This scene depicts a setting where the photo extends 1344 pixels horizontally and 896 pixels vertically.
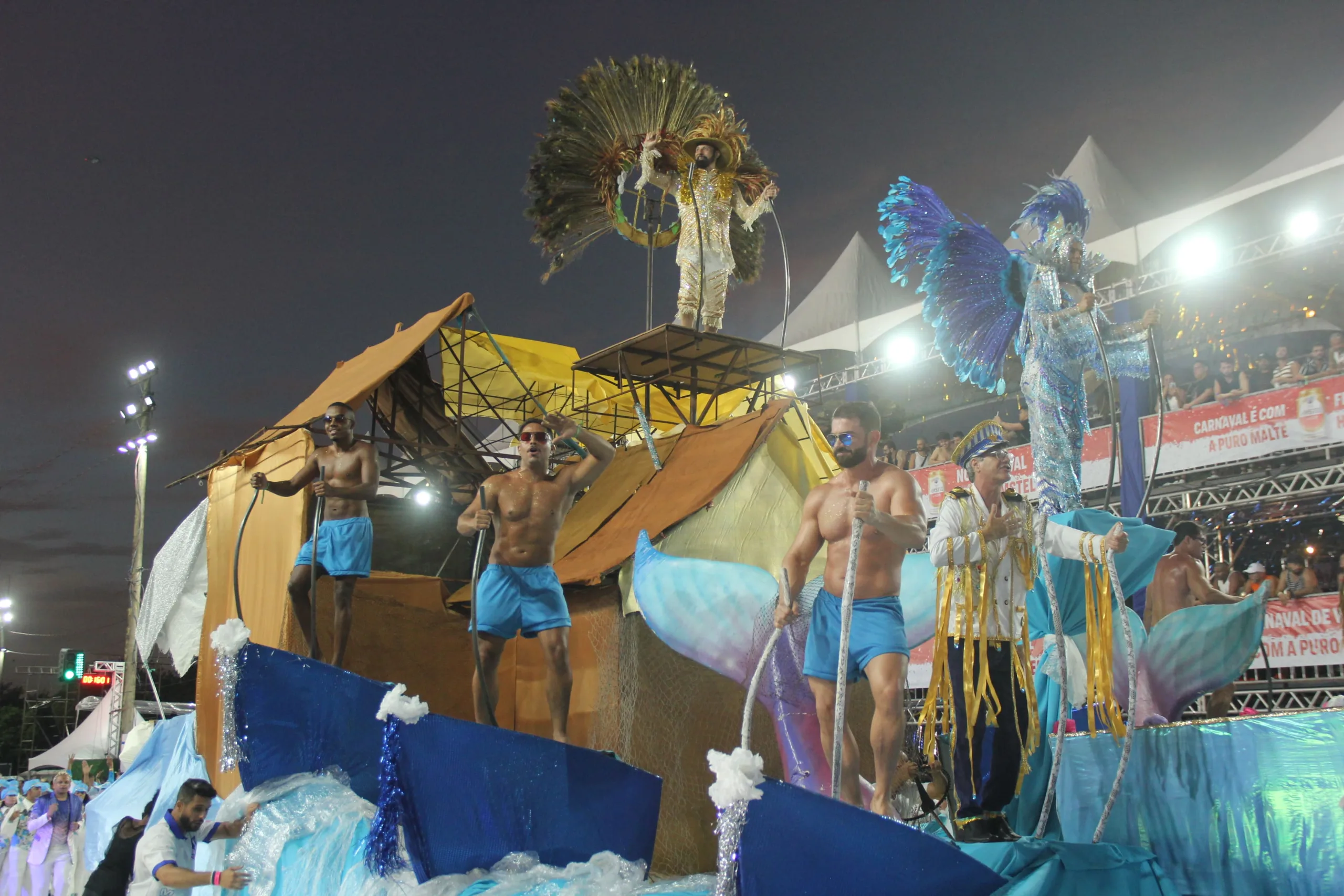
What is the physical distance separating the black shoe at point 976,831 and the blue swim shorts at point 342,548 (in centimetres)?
396

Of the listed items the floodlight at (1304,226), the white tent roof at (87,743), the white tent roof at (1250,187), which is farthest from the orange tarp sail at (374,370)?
the white tent roof at (87,743)

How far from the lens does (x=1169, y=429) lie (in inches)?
431

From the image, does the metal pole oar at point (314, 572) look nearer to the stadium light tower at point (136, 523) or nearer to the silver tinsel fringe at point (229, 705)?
the silver tinsel fringe at point (229, 705)

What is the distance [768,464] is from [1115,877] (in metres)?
3.46

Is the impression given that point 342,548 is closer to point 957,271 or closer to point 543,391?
point 957,271

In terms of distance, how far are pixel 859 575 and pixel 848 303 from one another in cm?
1778

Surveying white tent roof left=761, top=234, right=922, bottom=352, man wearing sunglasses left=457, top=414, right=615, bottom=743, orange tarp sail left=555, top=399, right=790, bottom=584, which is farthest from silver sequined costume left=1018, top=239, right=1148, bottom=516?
white tent roof left=761, top=234, right=922, bottom=352

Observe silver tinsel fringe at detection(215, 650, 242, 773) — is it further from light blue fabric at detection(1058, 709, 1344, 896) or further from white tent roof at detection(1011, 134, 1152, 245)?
white tent roof at detection(1011, 134, 1152, 245)

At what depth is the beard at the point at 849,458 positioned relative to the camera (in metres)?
4.05

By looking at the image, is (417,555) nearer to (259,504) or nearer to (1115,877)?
(259,504)

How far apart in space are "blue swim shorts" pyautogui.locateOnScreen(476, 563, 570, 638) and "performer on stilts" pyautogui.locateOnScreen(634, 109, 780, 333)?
3153mm

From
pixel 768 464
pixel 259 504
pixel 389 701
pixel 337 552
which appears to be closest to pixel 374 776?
pixel 389 701

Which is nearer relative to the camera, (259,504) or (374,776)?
(374,776)

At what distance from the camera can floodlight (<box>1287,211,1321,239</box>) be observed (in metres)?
10.7
